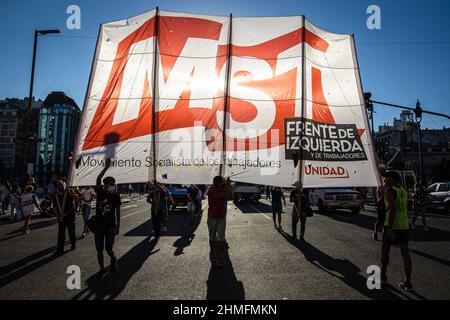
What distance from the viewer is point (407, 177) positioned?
2578cm

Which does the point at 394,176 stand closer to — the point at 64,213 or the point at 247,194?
the point at 64,213

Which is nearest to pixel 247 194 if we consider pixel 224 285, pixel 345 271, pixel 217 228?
pixel 217 228

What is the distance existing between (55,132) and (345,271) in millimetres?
125388

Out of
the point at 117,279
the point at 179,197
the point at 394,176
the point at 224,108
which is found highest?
the point at 224,108

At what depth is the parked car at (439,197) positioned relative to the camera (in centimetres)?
1850

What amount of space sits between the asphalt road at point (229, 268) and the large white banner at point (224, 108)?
1.63 m

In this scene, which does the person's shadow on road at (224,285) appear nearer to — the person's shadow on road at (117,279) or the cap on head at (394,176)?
the person's shadow on road at (117,279)

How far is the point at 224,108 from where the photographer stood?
5160mm

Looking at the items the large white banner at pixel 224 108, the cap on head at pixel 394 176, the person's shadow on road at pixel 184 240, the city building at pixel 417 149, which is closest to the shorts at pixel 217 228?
the person's shadow on road at pixel 184 240

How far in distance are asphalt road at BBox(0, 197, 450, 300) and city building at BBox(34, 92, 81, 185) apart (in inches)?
4474

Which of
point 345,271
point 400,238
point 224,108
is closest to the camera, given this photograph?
point 224,108
